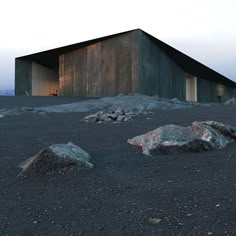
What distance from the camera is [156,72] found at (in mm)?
26359

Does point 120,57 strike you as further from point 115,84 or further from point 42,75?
point 42,75

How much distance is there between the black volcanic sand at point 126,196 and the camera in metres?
3.22

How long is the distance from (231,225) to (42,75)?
31597 millimetres

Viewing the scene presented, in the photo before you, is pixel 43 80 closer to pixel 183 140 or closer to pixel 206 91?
pixel 206 91

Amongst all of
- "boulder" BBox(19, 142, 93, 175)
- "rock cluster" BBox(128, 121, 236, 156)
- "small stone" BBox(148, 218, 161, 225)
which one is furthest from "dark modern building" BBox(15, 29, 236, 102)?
"small stone" BBox(148, 218, 161, 225)

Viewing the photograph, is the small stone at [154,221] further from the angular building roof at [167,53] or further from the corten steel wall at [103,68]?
→ the angular building roof at [167,53]

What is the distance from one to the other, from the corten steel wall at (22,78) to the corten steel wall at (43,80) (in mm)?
553

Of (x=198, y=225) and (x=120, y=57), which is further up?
(x=120, y=57)

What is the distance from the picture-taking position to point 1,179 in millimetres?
4789

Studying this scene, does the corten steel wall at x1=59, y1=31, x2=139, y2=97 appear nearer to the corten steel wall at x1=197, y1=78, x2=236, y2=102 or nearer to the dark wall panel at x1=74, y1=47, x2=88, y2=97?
the dark wall panel at x1=74, y1=47, x2=88, y2=97

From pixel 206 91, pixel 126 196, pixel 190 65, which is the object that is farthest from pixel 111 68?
pixel 126 196

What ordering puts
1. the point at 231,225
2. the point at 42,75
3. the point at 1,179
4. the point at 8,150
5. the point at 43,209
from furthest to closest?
the point at 42,75
the point at 8,150
the point at 1,179
the point at 43,209
the point at 231,225

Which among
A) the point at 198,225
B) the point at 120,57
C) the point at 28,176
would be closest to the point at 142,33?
the point at 120,57

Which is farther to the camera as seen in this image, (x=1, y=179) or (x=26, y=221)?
(x=1, y=179)
